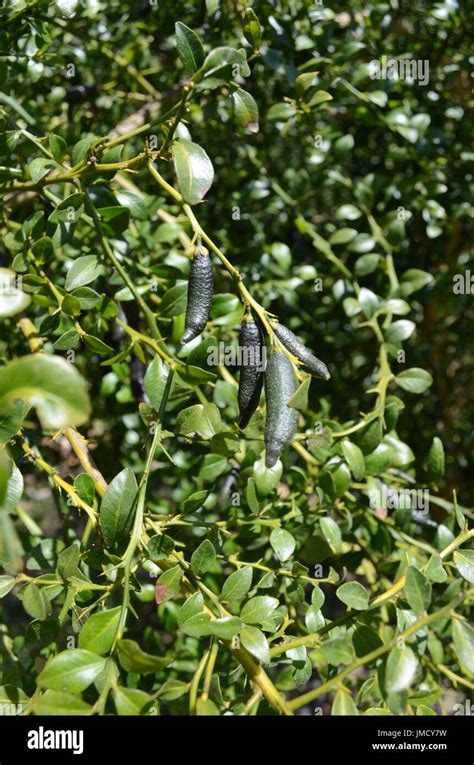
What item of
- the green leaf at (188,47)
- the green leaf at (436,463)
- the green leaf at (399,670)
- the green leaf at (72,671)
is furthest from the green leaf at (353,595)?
the green leaf at (188,47)

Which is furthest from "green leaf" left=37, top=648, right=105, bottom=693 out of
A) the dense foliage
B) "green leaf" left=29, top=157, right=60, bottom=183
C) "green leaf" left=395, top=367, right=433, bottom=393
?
"green leaf" left=395, top=367, right=433, bottom=393

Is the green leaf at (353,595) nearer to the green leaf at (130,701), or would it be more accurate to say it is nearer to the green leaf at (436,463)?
the green leaf at (130,701)

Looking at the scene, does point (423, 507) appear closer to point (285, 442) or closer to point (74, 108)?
point (285, 442)

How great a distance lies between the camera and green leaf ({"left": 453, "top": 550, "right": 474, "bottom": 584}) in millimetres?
599

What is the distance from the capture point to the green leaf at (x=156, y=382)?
2.17ft

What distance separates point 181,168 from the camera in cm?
53

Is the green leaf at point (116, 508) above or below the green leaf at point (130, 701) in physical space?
above

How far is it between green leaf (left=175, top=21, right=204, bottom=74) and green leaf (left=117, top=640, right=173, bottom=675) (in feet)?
1.37

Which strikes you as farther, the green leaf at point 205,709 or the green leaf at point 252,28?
the green leaf at point 252,28

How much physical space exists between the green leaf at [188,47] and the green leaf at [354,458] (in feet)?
1.36

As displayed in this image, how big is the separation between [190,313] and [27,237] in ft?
0.86

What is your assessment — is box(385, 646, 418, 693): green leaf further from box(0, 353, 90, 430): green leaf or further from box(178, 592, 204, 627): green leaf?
box(0, 353, 90, 430): green leaf
